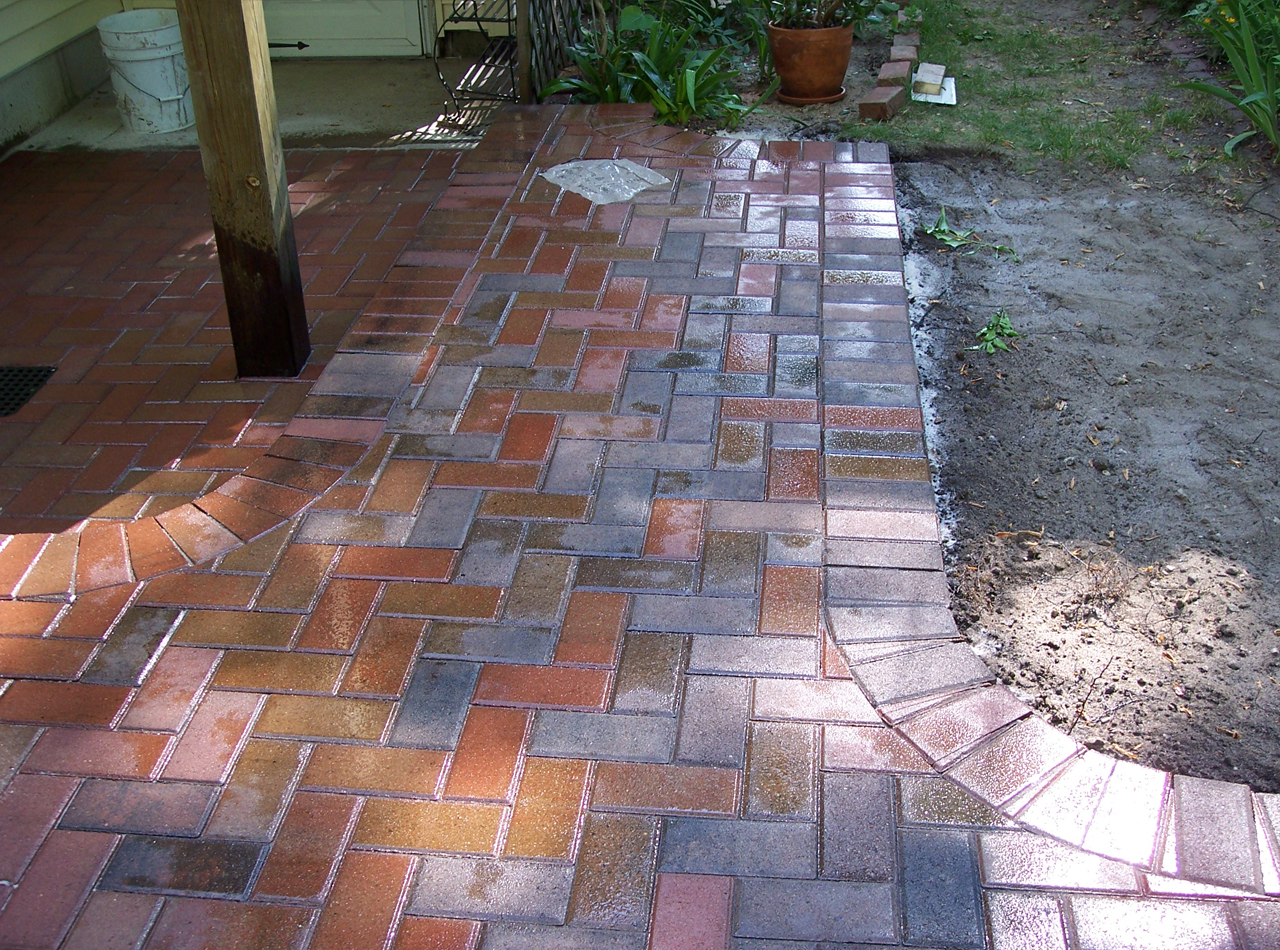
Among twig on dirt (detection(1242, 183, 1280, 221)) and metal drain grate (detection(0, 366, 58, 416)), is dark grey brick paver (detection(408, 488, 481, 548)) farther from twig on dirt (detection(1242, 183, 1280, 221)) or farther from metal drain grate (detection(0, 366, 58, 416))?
twig on dirt (detection(1242, 183, 1280, 221))

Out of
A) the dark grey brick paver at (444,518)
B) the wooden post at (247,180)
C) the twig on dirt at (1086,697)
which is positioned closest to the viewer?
the twig on dirt at (1086,697)

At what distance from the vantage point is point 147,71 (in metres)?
5.05

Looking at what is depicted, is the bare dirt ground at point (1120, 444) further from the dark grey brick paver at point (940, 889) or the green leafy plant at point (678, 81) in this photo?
the green leafy plant at point (678, 81)

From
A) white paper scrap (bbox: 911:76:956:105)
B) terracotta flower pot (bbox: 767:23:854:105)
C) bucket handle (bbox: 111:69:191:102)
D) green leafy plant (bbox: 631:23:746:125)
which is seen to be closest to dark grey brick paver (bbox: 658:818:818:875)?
green leafy plant (bbox: 631:23:746:125)

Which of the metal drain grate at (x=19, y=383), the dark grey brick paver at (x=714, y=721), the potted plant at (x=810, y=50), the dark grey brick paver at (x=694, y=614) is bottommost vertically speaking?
the metal drain grate at (x=19, y=383)

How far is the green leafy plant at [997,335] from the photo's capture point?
11.2 feet

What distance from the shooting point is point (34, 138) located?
5.15m

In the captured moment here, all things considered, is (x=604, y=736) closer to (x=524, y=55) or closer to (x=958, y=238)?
(x=958, y=238)

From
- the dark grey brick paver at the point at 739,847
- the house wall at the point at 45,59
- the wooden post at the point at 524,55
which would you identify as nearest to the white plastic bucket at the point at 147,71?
the house wall at the point at 45,59

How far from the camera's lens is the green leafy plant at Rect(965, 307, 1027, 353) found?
3410 millimetres

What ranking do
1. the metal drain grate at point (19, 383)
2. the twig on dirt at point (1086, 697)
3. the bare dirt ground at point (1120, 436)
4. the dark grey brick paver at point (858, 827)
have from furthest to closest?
the metal drain grate at point (19, 383) < the bare dirt ground at point (1120, 436) < the twig on dirt at point (1086, 697) < the dark grey brick paver at point (858, 827)

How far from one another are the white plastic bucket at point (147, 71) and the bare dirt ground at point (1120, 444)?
11.5 feet

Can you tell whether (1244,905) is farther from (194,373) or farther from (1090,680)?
(194,373)

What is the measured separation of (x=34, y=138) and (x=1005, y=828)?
5.39 meters
